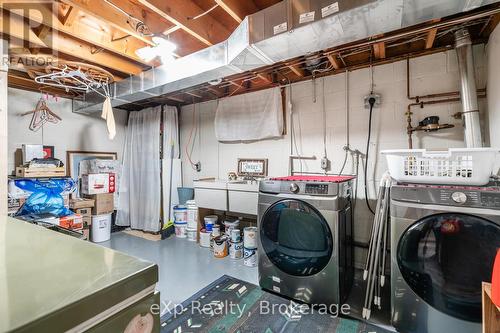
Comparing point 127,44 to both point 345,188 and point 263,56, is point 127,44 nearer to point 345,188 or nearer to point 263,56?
point 263,56

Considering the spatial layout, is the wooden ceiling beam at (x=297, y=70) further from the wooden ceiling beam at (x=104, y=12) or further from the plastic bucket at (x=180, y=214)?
the plastic bucket at (x=180, y=214)

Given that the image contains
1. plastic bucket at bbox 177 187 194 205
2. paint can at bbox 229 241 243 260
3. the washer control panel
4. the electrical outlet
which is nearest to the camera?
the washer control panel

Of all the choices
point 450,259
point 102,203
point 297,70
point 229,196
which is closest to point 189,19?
point 297,70

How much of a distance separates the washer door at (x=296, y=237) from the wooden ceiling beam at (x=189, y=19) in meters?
1.70

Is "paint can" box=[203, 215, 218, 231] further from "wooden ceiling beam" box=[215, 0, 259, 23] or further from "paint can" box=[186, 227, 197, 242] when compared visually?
"wooden ceiling beam" box=[215, 0, 259, 23]

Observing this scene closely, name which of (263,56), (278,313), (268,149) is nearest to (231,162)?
(268,149)

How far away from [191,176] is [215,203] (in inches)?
46.9

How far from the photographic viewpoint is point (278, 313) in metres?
1.97

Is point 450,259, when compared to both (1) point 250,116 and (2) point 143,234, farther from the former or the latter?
(2) point 143,234

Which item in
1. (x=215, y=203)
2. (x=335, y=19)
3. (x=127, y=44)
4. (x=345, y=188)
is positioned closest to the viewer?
(x=335, y=19)

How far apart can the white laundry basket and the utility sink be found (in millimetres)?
1514

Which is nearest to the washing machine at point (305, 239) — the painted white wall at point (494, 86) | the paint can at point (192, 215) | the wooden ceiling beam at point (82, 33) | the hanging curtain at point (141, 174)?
the painted white wall at point (494, 86)

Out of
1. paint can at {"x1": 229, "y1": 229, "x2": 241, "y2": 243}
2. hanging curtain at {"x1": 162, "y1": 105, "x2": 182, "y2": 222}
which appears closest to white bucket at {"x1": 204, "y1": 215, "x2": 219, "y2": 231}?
paint can at {"x1": 229, "y1": 229, "x2": 241, "y2": 243}

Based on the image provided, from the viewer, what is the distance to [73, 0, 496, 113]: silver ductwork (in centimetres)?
143
